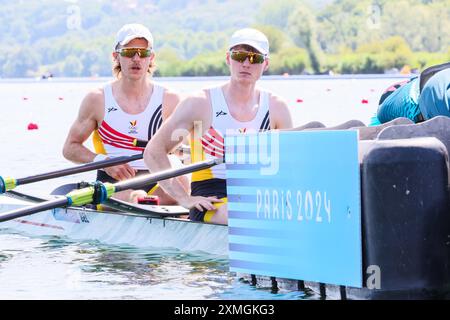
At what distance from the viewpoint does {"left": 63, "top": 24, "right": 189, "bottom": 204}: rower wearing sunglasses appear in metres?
10.4

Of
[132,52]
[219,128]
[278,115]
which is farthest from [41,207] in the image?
[132,52]

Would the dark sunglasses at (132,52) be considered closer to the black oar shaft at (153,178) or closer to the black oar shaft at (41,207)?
the black oar shaft at (153,178)

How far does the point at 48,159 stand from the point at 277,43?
300 feet

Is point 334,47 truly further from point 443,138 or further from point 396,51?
point 443,138

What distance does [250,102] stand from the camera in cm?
923

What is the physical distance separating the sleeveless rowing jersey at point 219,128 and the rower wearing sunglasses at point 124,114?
3.86 feet

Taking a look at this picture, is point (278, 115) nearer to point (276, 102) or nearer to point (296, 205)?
point (276, 102)

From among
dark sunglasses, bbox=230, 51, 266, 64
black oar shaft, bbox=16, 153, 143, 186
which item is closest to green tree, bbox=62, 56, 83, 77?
black oar shaft, bbox=16, 153, 143, 186

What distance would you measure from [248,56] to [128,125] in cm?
204

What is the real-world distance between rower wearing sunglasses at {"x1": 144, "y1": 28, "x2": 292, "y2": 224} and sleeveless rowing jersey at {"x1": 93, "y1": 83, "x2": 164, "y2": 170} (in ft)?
3.68

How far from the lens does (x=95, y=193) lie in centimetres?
855

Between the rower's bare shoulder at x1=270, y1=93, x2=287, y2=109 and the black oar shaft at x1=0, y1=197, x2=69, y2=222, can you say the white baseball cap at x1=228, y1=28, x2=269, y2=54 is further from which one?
the black oar shaft at x1=0, y1=197, x2=69, y2=222

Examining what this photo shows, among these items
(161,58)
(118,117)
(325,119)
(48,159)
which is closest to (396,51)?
(161,58)

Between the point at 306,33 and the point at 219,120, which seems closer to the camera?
the point at 219,120
